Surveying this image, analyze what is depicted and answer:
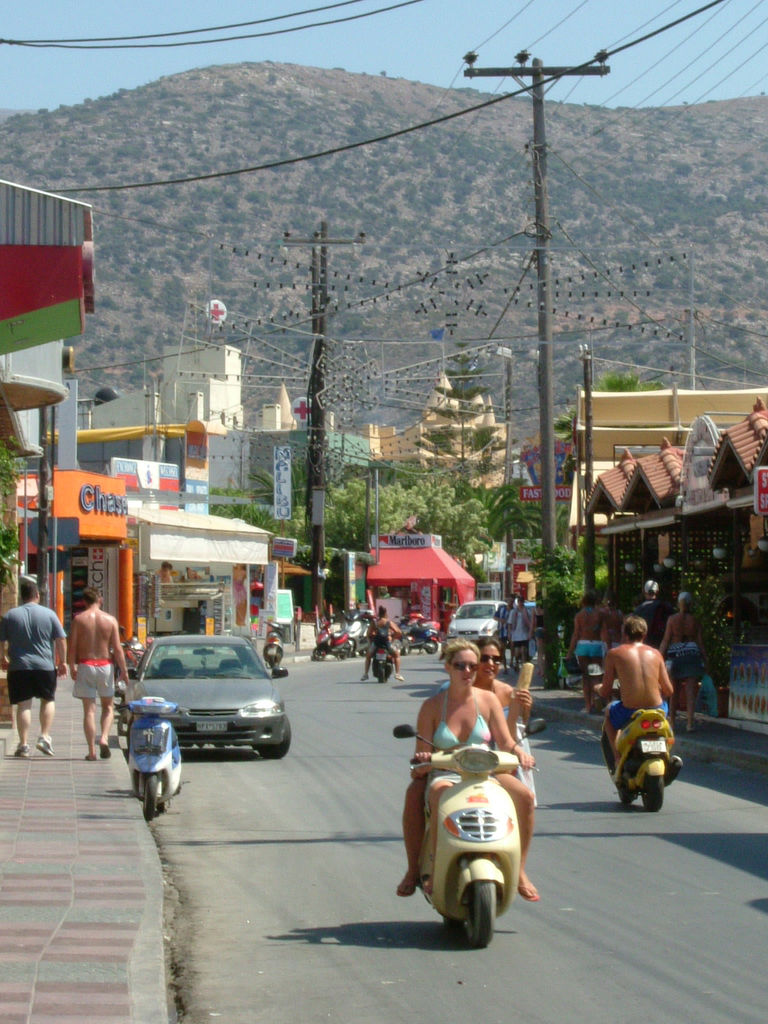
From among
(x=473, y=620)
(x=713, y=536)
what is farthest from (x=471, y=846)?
(x=473, y=620)

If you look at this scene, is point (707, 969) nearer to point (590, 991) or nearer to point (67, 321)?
point (590, 991)

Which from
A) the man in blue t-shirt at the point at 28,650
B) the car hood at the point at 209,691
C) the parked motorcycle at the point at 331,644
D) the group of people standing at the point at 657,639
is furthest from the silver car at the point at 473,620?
the man in blue t-shirt at the point at 28,650

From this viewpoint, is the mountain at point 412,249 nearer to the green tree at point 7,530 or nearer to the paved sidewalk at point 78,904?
the green tree at point 7,530

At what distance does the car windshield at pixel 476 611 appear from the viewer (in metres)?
48.8

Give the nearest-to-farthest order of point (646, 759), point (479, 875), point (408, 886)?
point (479, 875), point (408, 886), point (646, 759)

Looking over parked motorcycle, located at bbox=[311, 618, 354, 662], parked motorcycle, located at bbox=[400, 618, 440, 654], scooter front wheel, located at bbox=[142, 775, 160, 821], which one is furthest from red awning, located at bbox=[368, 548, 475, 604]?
scooter front wheel, located at bbox=[142, 775, 160, 821]

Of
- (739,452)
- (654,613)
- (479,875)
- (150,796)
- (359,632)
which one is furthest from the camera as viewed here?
(359,632)

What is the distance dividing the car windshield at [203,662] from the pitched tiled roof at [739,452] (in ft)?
22.1

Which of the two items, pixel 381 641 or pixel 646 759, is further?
pixel 381 641

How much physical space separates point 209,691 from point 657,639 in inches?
337

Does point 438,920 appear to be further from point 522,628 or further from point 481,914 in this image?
point 522,628

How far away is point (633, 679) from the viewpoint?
Result: 13.3 meters

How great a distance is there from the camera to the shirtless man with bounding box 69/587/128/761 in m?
16.1

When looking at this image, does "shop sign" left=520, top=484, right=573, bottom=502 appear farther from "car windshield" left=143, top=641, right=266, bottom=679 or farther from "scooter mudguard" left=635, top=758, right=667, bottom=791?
"scooter mudguard" left=635, top=758, right=667, bottom=791
